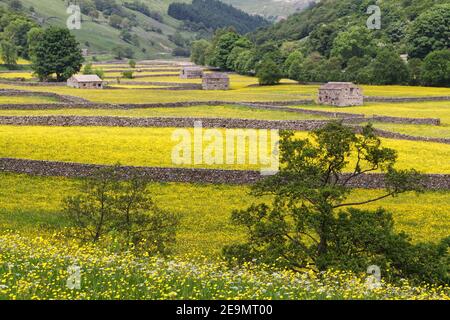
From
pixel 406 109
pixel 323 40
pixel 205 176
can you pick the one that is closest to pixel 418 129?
pixel 406 109

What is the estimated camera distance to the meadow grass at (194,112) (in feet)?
236

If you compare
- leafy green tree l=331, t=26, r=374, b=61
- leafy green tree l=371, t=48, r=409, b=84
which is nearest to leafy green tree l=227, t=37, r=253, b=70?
leafy green tree l=331, t=26, r=374, b=61

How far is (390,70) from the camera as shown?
12531 centimetres

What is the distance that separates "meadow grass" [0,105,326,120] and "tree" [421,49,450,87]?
49.5m

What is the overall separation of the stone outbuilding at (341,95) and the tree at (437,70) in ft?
110

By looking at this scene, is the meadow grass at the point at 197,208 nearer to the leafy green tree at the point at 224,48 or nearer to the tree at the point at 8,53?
the tree at the point at 8,53

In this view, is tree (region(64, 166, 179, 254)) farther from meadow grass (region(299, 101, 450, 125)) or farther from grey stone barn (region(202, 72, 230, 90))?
grey stone barn (region(202, 72, 230, 90))

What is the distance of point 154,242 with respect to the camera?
1032 inches

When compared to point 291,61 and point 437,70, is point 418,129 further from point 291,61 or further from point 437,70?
point 291,61

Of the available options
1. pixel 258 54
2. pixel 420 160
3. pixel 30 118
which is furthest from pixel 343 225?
pixel 258 54

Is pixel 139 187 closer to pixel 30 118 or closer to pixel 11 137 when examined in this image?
pixel 11 137

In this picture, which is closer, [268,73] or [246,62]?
[268,73]

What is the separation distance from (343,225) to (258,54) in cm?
13580

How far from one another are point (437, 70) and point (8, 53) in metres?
94.0
